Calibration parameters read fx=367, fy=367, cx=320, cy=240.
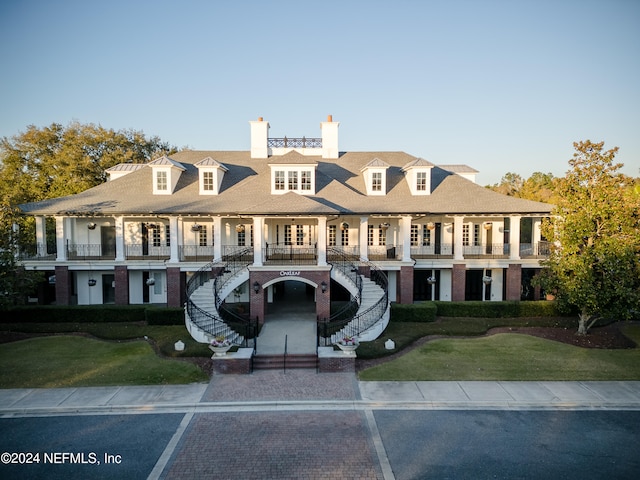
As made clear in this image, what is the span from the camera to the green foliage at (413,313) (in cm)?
2067

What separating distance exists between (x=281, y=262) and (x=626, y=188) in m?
19.1

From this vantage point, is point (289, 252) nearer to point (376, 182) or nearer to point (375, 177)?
point (376, 182)

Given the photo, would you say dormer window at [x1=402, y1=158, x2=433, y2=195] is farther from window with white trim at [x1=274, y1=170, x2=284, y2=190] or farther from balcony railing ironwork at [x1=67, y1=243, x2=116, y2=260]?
balcony railing ironwork at [x1=67, y1=243, x2=116, y2=260]

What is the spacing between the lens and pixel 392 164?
28797mm

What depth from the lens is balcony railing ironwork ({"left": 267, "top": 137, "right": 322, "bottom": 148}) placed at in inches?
1180

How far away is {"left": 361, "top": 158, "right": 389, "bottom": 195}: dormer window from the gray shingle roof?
0.44m

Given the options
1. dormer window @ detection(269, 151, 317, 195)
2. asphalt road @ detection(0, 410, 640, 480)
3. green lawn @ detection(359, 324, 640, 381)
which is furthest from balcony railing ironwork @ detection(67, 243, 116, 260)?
green lawn @ detection(359, 324, 640, 381)

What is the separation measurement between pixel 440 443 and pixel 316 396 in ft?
13.9

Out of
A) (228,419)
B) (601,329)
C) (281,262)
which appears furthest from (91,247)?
(601,329)

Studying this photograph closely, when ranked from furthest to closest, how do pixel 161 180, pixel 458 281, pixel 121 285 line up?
pixel 161 180
pixel 458 281
pixel 121 285

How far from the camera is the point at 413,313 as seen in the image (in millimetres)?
20719

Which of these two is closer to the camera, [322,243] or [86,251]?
[322,243]

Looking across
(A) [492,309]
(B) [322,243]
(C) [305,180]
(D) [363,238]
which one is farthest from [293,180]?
(A) [492,309]

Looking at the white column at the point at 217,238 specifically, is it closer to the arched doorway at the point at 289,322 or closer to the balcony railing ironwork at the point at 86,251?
the arched doorway at the point at 289,322
